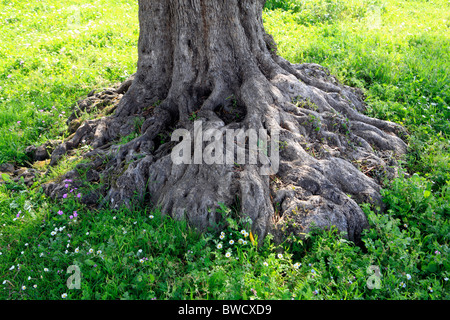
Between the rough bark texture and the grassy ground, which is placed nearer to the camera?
the grassy ground

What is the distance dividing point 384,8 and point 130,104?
27.7 ft

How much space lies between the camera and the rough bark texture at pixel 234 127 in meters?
3.64

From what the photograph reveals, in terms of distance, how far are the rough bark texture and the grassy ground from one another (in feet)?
0.79

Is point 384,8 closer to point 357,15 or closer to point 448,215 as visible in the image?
point 357,15

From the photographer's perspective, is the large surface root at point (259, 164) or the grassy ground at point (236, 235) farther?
the large surface root at point (259, 164)

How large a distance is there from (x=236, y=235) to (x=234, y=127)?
1.43 m

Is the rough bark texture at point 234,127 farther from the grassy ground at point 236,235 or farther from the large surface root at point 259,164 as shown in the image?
the grassy ground at point 236,235

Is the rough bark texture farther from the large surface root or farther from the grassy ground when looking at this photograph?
the grassy ground

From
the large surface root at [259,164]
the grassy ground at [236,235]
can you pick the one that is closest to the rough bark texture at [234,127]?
the large surface root at [259,164]

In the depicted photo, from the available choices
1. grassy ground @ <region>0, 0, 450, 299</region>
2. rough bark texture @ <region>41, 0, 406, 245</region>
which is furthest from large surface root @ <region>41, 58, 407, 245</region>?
grassy ground @ <region>0, 0, 450, 299</region>

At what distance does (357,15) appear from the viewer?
9617 mm

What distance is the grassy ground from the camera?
9.79 feet

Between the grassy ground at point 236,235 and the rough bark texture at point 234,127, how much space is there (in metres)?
0.24

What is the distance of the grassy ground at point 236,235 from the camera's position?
2.98 m
